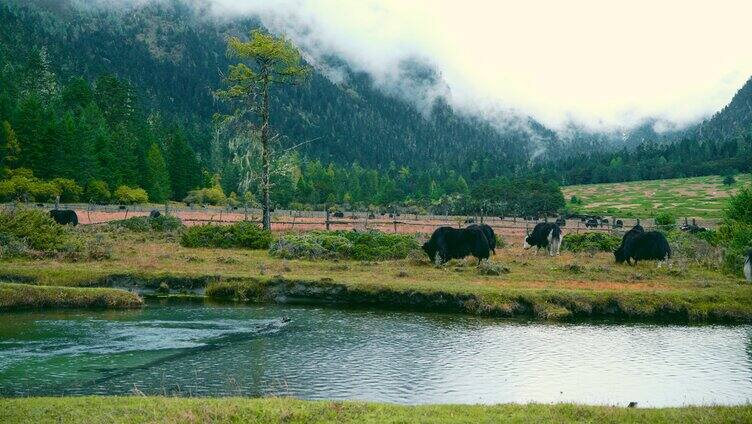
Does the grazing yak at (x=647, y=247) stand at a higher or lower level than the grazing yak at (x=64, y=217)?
lower

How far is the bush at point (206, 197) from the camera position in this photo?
9864 cm

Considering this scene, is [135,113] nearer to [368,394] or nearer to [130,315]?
[130,315]

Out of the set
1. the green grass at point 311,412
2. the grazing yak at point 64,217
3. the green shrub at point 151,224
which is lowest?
the green grass at point 311,412

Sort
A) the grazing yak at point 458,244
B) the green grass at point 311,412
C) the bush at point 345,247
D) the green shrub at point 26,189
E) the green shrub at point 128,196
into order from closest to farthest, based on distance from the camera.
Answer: the green grass at point 311,412 → the grazing yak at point 458,244 → the bush at point 345,247 → the green shrub at point 26,189 → the green shrub at point 128,196

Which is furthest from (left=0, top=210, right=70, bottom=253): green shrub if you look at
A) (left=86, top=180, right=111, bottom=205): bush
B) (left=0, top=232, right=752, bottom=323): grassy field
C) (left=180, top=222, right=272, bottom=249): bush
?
(left=86, top=180, right=111, bottom=205): bush

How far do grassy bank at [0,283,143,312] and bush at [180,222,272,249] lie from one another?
15759mm

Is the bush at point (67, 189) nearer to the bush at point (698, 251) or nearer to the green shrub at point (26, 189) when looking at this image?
the green shrub at point (26, 189)

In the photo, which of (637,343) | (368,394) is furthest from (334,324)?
(637,343)

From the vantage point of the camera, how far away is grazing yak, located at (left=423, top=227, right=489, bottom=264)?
118 feet

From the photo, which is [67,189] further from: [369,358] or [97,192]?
[369,358]

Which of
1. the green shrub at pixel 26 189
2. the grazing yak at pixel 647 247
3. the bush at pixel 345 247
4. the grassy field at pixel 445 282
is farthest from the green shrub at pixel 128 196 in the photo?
the grazing yak at pixel 647 247

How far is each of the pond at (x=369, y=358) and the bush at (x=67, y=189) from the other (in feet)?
190

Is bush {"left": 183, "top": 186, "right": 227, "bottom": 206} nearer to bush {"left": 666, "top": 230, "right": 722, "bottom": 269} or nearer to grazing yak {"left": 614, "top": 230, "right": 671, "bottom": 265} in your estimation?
bush {"left": 666, "top": 230, "right": 722, "bottom": 269}

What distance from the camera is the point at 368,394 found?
16.0 m
